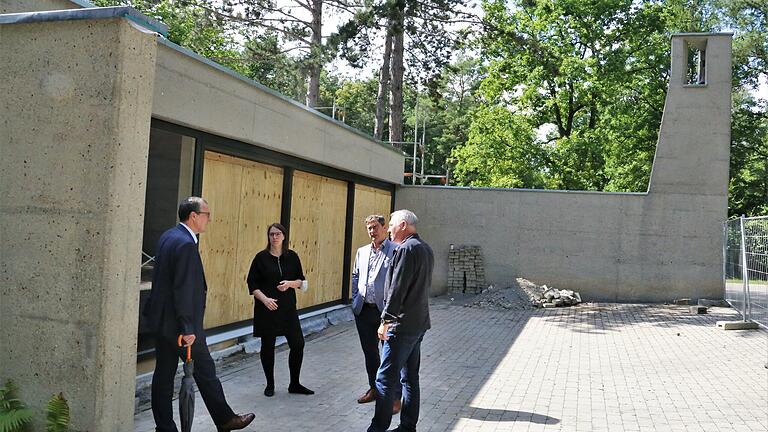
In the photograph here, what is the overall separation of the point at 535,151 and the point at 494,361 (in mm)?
21122

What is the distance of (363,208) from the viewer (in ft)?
Answer: 45.9

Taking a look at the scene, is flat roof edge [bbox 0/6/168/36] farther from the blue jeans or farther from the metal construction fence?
the metal construction fence

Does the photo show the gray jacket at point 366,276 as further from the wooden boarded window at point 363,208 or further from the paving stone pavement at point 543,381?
the wooden boarded window at point 363,208

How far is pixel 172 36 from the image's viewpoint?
2327cm

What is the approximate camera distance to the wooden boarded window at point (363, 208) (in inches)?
528

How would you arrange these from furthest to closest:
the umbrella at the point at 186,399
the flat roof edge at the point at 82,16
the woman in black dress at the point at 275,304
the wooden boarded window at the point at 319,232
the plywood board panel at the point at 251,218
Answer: the wooden boarded window at the point at 319,232 → the plywood board panel at the point at 251,218 → the woman in black dress at the point at 275,304 → the umbrella at the point at 186,399 → the flat roof edge at the point at 82,16

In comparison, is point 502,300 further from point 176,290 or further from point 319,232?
point 176,290

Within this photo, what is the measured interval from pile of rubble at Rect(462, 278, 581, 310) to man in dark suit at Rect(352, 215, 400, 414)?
8.53m

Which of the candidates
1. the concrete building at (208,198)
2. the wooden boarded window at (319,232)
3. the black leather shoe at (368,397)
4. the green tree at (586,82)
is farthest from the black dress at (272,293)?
the green tree at (586,82)

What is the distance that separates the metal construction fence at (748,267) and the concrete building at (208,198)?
2.48 meters

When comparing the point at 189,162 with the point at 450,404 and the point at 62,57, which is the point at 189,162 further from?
the point at 450,404

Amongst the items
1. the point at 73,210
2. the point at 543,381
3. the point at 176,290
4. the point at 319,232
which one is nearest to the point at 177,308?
the point at 176,290

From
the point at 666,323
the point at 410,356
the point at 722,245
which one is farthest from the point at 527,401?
the point at 722,245

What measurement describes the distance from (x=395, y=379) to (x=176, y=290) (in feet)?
5.93
